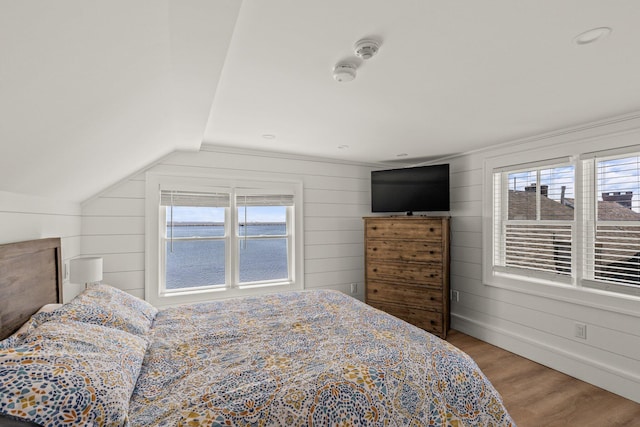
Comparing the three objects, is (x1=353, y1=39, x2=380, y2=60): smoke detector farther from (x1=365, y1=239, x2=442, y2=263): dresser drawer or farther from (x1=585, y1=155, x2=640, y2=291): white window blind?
(x1=365, y1=239, x2=442, y2=263): dresser drawer

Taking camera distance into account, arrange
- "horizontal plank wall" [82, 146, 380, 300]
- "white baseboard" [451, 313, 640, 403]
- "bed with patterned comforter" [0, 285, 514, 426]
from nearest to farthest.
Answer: "bed with patterned comforter" [0, 285, 514, 426] < "white baseboard" [451, 313, 640, 403] < "horizontal plank wall" [82, 146, 380, 300]

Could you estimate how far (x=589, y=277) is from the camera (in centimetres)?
303

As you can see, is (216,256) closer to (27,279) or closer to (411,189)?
(27,279)

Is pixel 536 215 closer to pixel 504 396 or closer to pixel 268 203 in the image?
pixel 504 396

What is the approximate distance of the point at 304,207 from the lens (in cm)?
433

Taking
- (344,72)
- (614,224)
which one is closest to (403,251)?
(614,224)

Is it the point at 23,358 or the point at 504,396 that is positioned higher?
the point at 23,358

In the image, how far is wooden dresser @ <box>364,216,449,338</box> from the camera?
12.7 ft

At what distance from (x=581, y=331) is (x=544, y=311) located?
35cm

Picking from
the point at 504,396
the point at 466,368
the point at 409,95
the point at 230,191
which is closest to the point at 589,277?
the point at 504,396

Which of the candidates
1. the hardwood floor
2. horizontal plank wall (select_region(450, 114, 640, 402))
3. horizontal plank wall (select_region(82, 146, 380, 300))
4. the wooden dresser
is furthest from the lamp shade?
horizontal plank wall (select_region(450, 114, 640, 402))

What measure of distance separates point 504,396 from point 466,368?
1.43 metres

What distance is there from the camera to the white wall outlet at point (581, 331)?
9.85 ft

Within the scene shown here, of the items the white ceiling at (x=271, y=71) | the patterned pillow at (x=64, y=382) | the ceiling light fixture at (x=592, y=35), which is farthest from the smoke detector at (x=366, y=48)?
the patterned pillow at (x=64, y=382)
